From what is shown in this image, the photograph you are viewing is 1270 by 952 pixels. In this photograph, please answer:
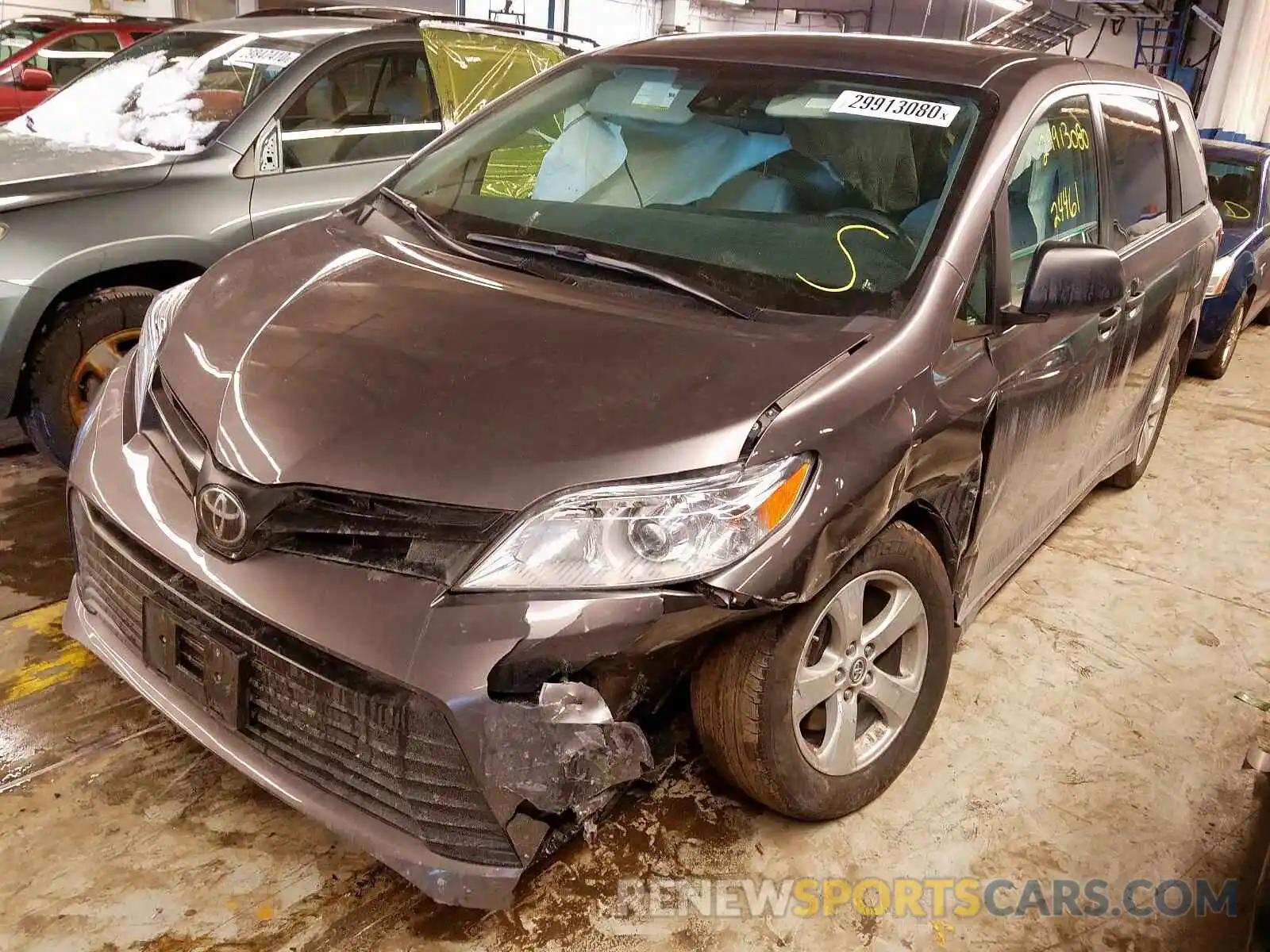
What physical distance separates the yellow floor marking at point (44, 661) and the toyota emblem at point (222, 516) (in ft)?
3.24

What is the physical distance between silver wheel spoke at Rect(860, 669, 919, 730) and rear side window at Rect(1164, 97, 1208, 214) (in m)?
2.38

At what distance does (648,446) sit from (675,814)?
3.08ft

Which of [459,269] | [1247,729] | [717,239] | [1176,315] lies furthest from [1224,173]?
[459,269]

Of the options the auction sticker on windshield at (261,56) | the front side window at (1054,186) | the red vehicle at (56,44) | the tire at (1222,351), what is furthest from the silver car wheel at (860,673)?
the red vehicle at (56,44)

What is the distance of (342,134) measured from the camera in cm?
395

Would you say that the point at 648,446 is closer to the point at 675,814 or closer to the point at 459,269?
the point at 459,269

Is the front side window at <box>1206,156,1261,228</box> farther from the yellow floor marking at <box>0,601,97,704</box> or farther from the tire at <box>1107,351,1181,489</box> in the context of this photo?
the yellow floor marking at <box>0,601,97,704</box>

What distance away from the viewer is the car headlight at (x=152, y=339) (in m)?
2.03

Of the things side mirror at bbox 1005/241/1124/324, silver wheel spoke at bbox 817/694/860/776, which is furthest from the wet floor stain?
side mirror at bbox 1005/241/1124/324

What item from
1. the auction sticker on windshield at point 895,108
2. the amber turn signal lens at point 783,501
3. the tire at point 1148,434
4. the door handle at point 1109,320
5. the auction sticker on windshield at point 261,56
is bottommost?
the tire at point 1148,434

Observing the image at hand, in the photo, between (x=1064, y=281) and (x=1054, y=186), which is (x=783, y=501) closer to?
(x=1064, y=281)

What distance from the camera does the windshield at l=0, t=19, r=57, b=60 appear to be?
9008 mm

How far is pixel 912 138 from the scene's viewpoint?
225 centimetres

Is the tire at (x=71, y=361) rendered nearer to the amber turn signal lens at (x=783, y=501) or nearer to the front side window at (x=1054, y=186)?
the amber turn signal lens at (x=783, y=501)
